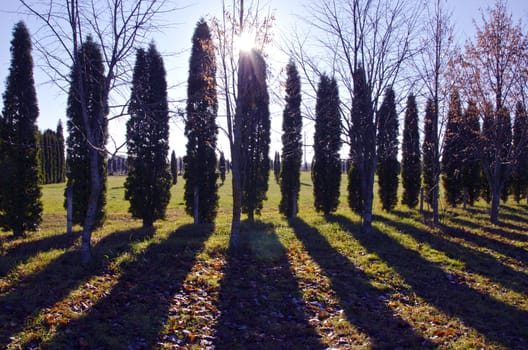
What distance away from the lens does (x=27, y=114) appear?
12.8 meters

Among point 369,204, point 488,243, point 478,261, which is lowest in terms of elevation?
point 478,261

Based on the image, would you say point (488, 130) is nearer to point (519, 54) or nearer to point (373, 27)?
point (519, 54)

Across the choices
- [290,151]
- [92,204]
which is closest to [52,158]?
[290,151]

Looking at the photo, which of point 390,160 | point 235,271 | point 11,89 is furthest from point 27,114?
point 390,160

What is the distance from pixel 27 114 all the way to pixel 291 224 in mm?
10423

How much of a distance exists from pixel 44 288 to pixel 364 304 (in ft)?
17.6

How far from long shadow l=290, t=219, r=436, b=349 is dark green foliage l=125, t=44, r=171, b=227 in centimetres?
740

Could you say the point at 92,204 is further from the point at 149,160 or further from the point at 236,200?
the point at 149,160

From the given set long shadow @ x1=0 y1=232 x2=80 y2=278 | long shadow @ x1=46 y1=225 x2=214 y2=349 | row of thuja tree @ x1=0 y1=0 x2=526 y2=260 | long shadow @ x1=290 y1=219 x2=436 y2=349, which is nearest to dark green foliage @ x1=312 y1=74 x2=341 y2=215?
row of thuja tree @ x1=0 y1=0 x2=526 y2=260

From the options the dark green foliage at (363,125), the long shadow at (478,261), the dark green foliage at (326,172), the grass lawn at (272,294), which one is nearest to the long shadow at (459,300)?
the grass lawn at (272,294)

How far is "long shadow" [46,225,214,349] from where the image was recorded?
14.4 ft

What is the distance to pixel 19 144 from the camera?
1256 cm

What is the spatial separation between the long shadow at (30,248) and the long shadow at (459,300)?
784 centimetres

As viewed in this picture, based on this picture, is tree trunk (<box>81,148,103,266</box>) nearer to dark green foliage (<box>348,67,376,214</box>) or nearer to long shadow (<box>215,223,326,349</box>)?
long shadow (<box>215,223,326,349</box>)
